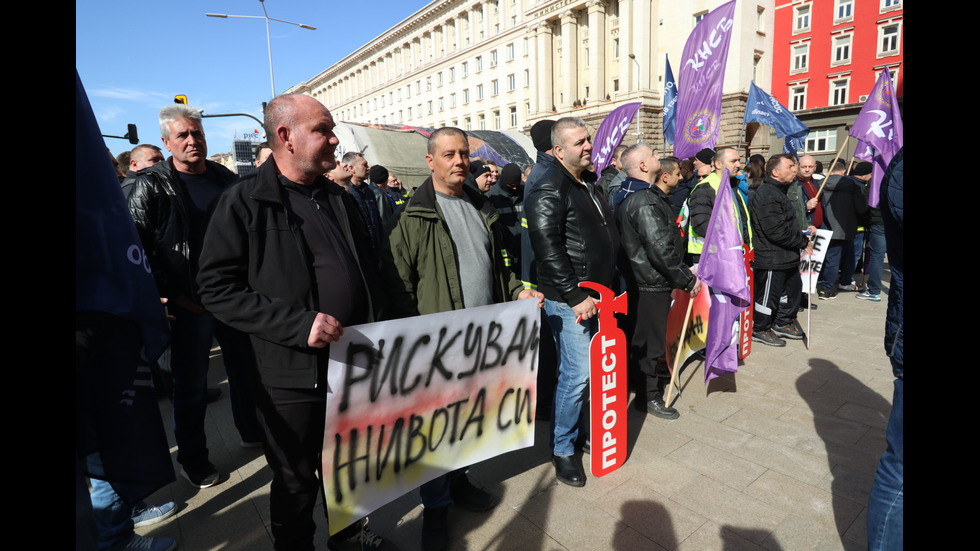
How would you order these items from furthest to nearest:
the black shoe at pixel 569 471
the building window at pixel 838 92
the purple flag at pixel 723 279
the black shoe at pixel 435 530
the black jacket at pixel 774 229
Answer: the building window at pixel 838 92 → the black jacket at pixel 774 229 → the purple flag at pixel 723 279 → the black shoe at pixel 569 471 → the black shoe at pixel 435 530


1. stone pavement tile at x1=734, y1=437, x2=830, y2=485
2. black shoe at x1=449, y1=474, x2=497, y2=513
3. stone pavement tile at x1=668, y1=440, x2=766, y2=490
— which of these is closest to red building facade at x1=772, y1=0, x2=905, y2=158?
stone pavement tile at x1=734, y1=437, x2=830, y2=485

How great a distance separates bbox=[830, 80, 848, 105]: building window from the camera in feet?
107

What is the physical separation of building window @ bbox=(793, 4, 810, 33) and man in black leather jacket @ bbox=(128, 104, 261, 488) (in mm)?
41765

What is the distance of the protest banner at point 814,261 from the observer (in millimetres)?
6191

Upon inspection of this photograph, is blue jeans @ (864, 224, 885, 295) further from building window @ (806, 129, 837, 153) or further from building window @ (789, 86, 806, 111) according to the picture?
building window @ (789, 86, 806, 111)

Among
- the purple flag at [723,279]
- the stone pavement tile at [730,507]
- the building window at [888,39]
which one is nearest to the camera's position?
the stone pavement tile at [730,507]

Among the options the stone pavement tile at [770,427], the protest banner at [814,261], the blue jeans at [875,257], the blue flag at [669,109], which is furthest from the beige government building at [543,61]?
the stone pavement tile at [770,427]

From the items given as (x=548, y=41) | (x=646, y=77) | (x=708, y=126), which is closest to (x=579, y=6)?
(x=548, y=41)

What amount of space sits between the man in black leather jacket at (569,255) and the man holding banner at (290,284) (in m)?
1.14

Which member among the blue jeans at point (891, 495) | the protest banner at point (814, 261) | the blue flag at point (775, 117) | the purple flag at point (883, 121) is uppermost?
the blue flag at point (775, 117)

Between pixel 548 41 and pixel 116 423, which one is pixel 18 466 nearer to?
pixel 116 423

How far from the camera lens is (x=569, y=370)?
3098 mm

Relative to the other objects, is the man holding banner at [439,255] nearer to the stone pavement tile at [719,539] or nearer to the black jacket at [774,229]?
the stone pavement tile at [719,539]
